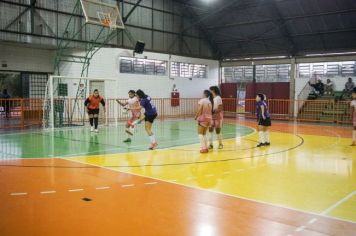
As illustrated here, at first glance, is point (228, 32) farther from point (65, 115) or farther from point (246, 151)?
point (246, 151)

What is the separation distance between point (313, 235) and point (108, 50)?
22057mm

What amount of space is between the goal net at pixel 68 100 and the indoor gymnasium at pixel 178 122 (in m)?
0.10

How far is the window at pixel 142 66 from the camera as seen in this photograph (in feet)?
87.0

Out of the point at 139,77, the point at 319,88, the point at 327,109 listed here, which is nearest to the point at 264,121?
the point at 327,109

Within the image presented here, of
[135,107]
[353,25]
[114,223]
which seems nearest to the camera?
[114,223]

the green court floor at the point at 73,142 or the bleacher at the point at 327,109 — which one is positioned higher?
the bleacher at the point at 327,109

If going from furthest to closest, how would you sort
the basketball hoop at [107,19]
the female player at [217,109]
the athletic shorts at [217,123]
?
→ the basketball hoop at [107,19] < the athletic shorts at [217,123] < the female player at [217,109]

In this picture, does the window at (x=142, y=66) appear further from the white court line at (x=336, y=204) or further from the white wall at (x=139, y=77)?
the white court line at (x=336, y=204)

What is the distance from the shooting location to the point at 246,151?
39.5 ft

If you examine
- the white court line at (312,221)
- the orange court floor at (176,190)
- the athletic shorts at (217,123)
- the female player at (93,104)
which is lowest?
the white court line at (312,221)

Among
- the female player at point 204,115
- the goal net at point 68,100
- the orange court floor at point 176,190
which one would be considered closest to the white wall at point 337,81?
the goal net at point 68,100

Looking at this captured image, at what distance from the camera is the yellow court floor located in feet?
22.2

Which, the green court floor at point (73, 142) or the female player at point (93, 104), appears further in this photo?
the female player at point (93, 104)

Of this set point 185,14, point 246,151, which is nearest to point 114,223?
point 246,151
